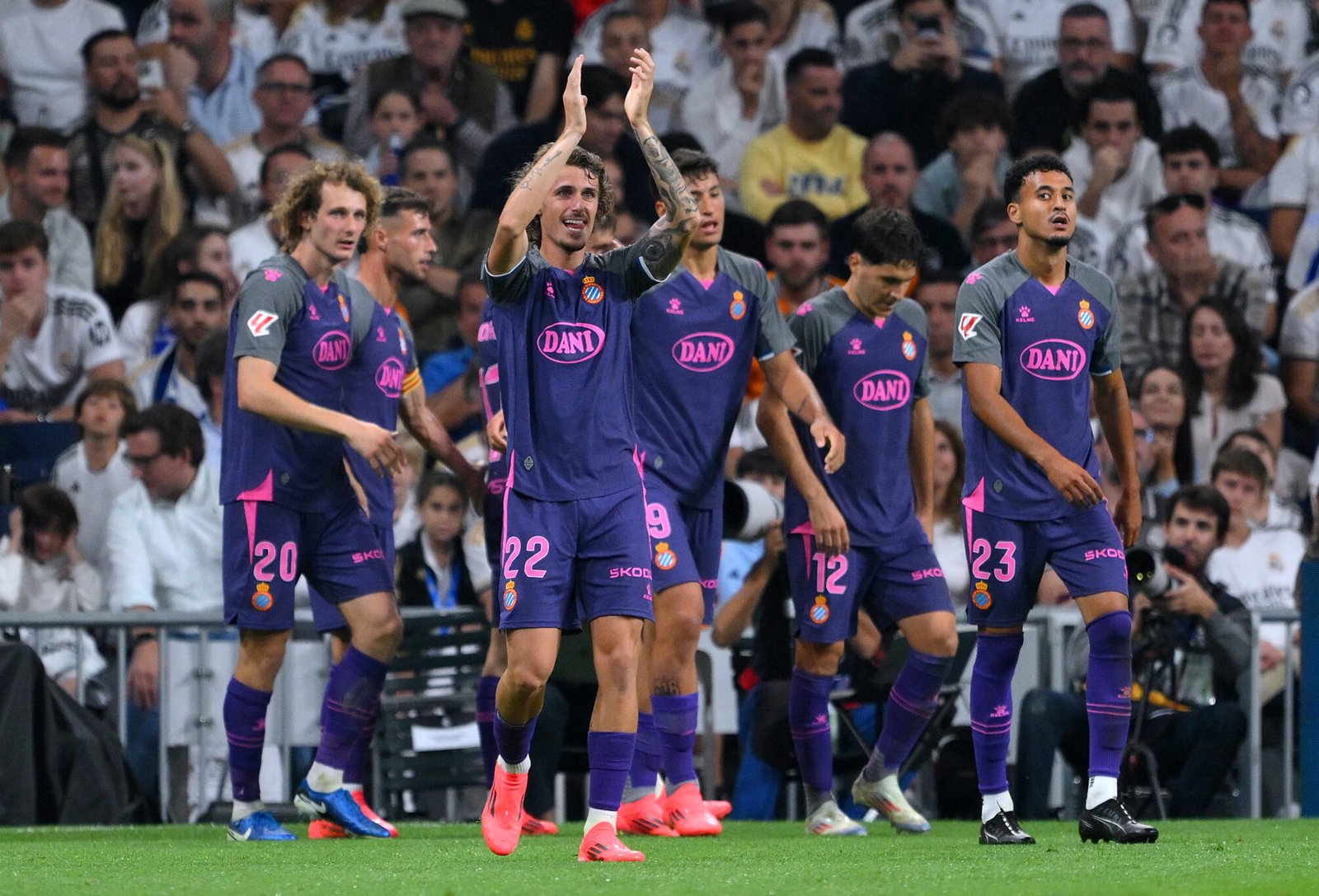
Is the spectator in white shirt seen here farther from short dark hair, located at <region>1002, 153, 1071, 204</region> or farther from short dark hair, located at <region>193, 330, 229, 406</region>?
short dark hair, located at <region>1002, 153, 1071, 204</region>

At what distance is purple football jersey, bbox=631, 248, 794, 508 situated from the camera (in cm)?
810

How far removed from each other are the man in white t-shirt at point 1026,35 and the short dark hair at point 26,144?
6.36 meters

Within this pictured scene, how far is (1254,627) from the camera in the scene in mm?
9664

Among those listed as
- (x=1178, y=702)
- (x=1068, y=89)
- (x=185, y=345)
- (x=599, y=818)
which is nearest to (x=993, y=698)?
(x=599, y=818)

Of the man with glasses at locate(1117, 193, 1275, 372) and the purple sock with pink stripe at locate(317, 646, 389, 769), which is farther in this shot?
the man with glasses at locate(1117, 193, 1275, 372)

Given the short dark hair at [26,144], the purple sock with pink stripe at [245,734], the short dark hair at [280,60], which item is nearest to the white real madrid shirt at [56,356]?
the short dark hair at [26,144]

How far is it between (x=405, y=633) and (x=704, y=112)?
553 cm

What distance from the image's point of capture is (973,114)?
13.3 metres

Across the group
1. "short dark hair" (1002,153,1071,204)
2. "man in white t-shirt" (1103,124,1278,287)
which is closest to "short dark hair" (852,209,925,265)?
"short dark hair" (1002,153,1071,204)

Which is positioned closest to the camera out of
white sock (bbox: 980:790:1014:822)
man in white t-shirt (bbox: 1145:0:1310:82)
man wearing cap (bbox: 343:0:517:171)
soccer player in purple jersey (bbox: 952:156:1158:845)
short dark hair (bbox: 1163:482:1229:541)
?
soccer player in purple jersey (bbox: 952:156:1158:845)

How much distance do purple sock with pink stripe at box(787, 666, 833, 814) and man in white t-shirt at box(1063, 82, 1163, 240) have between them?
6.06 m

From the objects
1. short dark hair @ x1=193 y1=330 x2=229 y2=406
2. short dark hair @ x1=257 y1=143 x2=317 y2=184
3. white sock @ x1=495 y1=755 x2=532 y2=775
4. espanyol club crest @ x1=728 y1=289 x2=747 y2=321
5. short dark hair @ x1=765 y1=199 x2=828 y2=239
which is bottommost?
white sock @ x1=495 y1=755 x2=532 y2=775

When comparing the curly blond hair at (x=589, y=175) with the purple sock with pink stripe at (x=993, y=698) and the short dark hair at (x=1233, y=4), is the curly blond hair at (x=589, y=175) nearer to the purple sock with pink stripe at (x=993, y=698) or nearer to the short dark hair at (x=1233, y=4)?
the purple sock with pink stripe at (x=993, y=698)

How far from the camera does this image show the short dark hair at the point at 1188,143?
13.4 m
